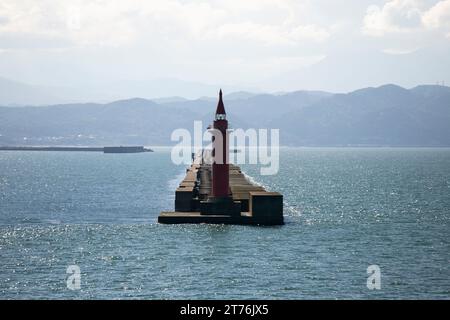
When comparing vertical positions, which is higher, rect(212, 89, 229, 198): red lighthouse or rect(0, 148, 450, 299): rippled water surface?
rect(212, 89, 229, 198): red lighthouse

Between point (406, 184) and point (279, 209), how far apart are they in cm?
7600

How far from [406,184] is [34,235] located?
8970 cm

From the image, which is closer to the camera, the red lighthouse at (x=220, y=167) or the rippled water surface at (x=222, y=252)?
the rippled water surface at (x=222, y=252)

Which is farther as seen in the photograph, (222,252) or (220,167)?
(220,167)

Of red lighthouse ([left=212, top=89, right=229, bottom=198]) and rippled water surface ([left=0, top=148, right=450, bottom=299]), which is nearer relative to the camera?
rippled water surface ([left=0, top=148, right=450, bottom=299])

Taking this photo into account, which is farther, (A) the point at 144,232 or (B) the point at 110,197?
(B) the point at 110,197

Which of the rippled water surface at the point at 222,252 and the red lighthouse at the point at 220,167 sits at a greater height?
the red lighthouse at the point at 220,167

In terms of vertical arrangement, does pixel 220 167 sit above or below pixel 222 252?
above

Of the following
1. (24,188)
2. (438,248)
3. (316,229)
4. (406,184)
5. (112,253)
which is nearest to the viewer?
(112,253)

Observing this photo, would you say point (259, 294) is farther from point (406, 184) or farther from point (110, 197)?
point (406, 184)

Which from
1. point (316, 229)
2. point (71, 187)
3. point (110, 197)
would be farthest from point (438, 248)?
point (71, 187)

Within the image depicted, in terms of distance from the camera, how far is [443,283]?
4403cm
